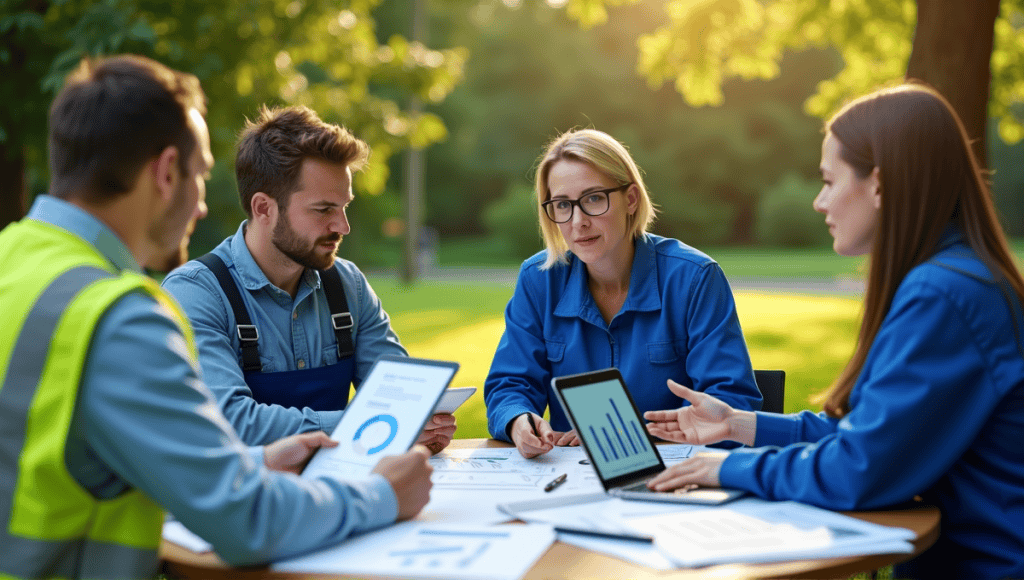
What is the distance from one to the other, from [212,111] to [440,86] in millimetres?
3674

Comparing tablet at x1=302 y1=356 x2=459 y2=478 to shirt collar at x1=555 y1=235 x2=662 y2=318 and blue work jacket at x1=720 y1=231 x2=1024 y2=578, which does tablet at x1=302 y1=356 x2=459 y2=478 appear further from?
shirt collar at x1=555 y1=235 x2=662 y2=318

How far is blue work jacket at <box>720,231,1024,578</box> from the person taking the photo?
194 cm

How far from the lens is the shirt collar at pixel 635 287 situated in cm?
327

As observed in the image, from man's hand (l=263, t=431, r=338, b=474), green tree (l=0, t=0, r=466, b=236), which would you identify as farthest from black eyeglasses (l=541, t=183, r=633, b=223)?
green tree (l=0, t=0, r=466, b=236)

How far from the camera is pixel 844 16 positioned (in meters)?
11.2

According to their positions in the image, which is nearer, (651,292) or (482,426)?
(651,292)

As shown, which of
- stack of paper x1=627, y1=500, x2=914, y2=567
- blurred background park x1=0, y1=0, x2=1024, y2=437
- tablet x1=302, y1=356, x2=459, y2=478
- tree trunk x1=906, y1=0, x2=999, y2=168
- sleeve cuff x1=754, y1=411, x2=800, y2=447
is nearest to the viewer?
stack of paper x1=627, y1=500, x2=914, y2=567

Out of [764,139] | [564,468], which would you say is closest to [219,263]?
[564,468]

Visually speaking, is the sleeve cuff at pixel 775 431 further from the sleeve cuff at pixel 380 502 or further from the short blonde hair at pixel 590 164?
the short blonde hair at pixel 590 164

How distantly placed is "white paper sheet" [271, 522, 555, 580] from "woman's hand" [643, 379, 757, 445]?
757mm

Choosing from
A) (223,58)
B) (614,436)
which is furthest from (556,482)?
(223,58)

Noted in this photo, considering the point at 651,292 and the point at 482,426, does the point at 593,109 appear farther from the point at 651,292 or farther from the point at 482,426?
the point at 651,292

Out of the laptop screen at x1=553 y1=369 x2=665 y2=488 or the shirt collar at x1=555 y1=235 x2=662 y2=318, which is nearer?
the laptop screen at x1=553 y1=369 x2=665 y2=488

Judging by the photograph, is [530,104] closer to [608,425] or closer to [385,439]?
[608,425]
